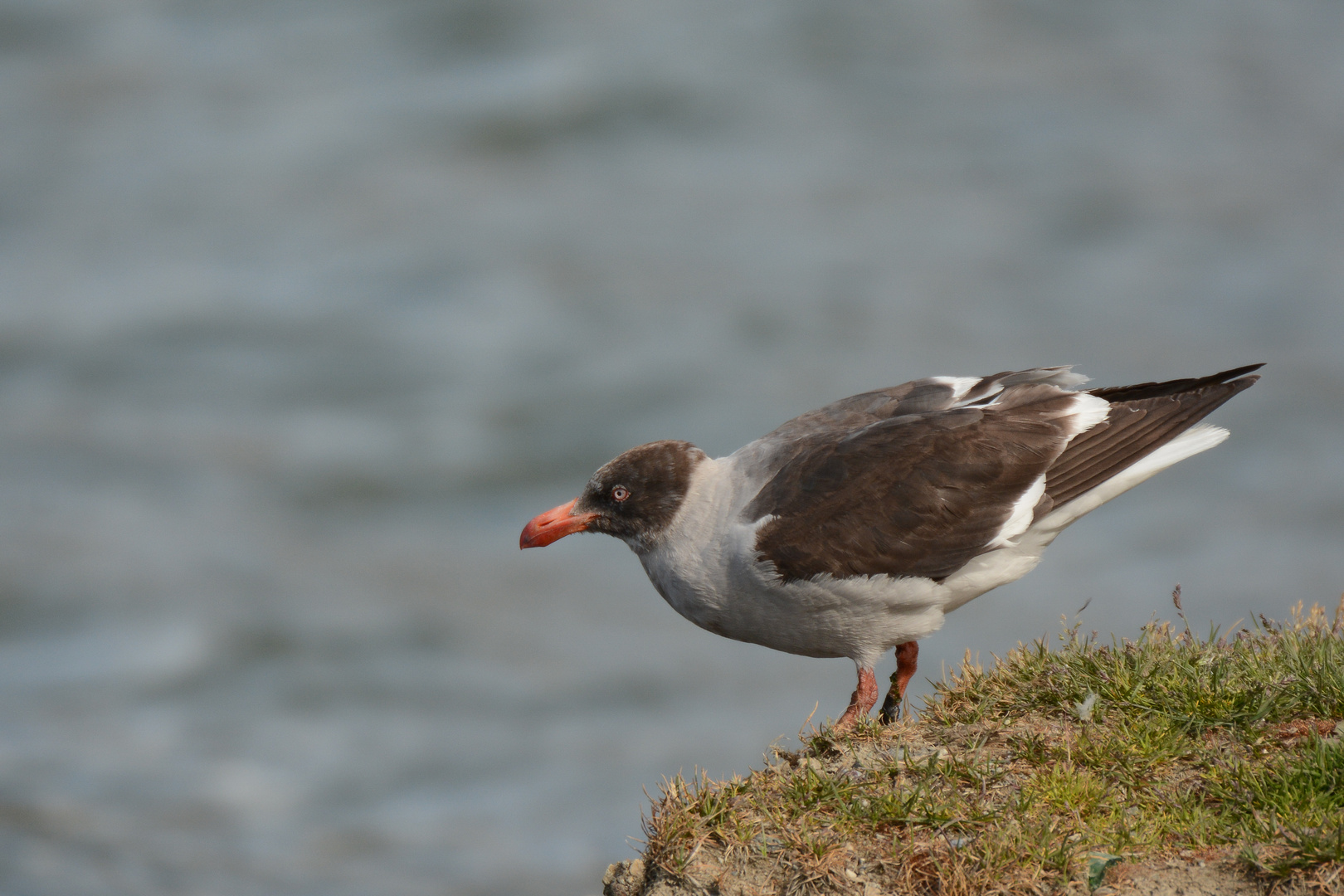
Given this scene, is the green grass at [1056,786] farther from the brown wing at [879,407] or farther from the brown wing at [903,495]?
the brown wing at [879,407]

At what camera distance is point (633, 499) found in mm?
6430

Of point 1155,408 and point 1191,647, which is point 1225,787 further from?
point 1155,408

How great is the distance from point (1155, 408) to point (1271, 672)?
150 cm

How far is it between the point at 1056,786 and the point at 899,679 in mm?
1465

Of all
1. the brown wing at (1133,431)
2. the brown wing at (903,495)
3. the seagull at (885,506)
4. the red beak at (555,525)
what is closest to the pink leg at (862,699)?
the seagull at (885,506)

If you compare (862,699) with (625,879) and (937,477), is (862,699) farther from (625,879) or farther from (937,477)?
(625,879)

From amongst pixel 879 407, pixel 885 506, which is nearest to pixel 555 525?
pixel 885 506

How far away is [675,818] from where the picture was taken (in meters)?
4.97

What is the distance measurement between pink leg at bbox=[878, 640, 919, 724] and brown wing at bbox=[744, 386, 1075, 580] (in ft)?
1.97

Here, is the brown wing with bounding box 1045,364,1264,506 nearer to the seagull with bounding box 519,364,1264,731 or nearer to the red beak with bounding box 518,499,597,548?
the seagull with bounding box 519,364,1264,731

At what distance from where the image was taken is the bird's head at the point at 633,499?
20.9 ft

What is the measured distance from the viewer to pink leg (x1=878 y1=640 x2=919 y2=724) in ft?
19.8

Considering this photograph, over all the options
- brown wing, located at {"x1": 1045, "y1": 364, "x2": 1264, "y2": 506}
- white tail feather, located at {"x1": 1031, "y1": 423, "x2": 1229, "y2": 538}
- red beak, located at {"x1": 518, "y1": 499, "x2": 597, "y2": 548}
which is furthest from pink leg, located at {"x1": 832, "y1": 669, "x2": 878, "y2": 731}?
red beak, located at {"x1": 518, "y1": 499, "x2": 597, "y2": 548}

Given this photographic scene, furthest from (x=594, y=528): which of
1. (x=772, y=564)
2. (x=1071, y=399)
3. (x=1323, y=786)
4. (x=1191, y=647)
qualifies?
(x=1323, y=786)
